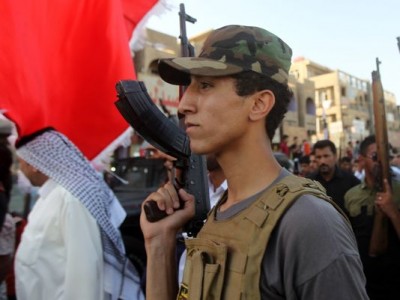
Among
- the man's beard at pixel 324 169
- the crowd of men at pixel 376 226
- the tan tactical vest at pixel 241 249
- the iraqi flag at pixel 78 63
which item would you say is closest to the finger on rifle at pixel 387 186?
the crowd of men at pixel 376 226

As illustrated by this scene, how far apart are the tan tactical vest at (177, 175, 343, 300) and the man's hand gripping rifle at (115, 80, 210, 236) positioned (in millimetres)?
478

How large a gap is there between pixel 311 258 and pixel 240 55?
557mm

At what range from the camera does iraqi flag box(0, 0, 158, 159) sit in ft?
9.02

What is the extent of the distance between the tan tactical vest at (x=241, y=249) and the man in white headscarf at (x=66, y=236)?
1.35 m

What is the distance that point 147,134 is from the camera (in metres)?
1.67

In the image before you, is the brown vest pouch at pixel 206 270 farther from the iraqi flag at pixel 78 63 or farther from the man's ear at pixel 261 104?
the iraqi flag at pixel 78 63

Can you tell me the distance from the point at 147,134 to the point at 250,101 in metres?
0.63

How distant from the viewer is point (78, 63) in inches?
125

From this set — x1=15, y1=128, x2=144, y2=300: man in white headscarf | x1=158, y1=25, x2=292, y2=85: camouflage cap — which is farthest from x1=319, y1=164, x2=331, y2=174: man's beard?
x1=158, y1=25, x2=292, y2=85: camouflage cap

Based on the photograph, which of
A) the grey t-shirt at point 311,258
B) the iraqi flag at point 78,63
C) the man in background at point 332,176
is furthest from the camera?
the man in background at point 332,176

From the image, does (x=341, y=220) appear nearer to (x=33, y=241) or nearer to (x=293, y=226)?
(x=293, y=226)

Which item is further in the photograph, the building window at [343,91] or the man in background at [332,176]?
the building window at [343,91]

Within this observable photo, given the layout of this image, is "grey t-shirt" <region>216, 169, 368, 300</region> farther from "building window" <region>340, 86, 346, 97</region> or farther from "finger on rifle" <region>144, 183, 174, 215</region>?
"building window" <region>340, 86, 346, 97</region>

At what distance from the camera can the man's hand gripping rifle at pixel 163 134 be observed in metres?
1.62
